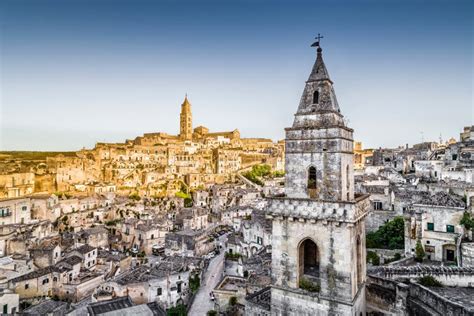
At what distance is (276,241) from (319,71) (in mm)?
7877

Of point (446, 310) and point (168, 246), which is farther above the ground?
point (446, 310)

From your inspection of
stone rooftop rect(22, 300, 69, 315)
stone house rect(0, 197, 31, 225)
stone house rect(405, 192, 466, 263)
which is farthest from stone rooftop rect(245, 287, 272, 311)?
stone house rect(0, 197, 31, 225)

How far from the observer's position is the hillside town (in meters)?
13.3

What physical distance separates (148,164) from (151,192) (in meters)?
18.3

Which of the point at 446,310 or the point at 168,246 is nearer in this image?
the point at 446,310

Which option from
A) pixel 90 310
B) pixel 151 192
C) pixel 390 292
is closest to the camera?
pixel 390 292

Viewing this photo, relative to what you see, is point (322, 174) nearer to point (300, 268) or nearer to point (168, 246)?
point (300, 268)

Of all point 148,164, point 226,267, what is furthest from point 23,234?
point 148,164

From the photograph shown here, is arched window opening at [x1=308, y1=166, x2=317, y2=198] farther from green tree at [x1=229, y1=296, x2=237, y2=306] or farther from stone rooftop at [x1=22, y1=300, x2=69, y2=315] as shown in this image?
stone rooftop at [x1=22, y1=300, x2=69, y2=315]

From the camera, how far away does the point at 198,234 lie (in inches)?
1624

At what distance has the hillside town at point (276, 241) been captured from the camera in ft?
43.6

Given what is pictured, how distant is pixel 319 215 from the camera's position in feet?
42.7

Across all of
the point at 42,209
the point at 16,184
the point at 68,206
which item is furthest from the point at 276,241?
the point at 16,184

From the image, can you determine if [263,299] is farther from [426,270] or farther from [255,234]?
[255,234]
